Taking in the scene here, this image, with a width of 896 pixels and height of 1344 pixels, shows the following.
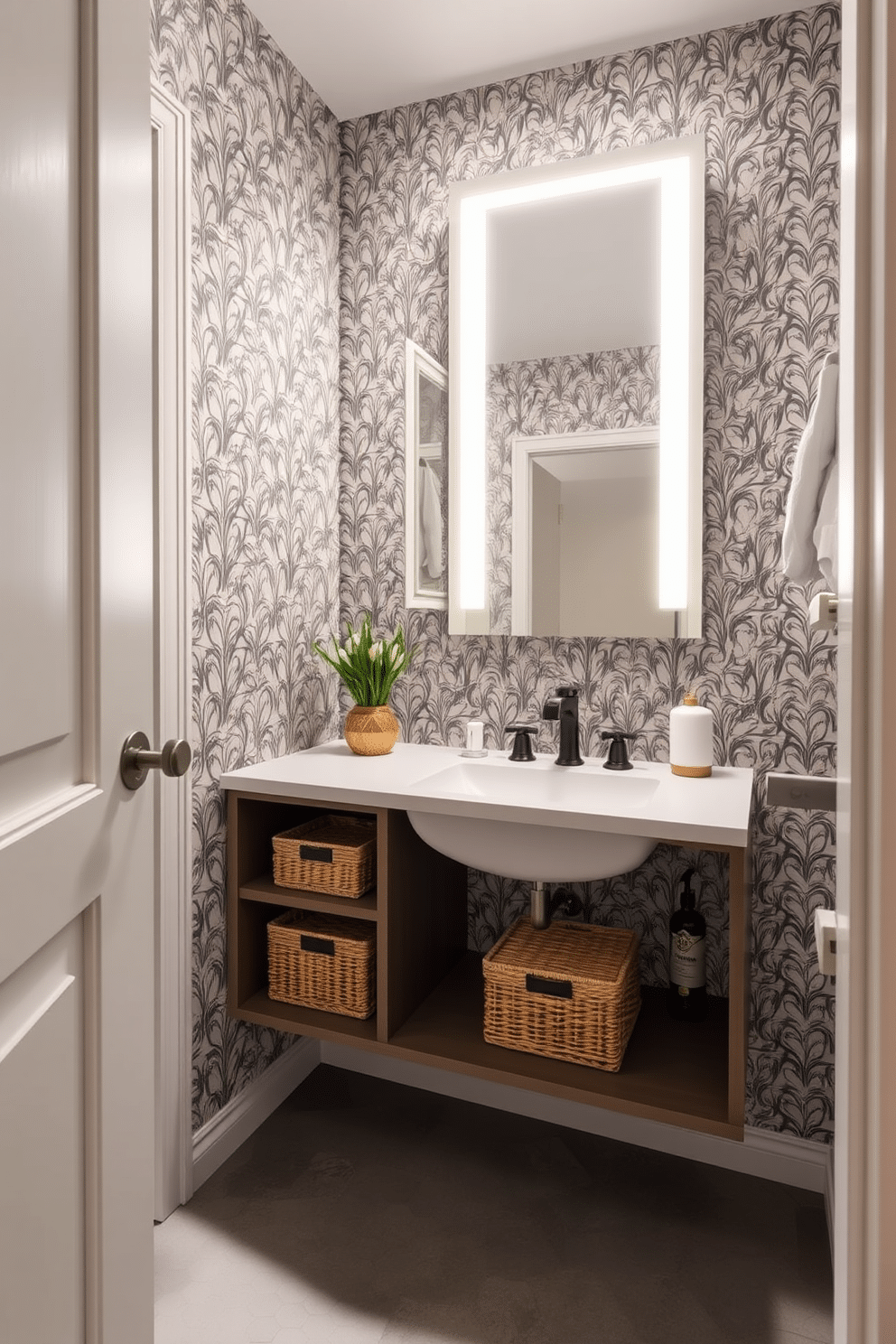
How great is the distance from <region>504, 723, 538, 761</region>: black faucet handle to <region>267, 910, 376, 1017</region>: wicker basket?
53cm

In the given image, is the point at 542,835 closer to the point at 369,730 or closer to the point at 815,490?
the point at 369,730

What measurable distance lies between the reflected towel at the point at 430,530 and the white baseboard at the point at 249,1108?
132 cm

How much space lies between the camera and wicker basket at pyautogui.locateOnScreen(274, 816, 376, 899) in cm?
174

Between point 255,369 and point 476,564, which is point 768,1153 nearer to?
point 476,564

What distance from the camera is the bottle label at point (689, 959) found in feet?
5.88

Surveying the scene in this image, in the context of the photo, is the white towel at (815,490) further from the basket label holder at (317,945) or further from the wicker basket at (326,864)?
the basket label holder at (317,945)

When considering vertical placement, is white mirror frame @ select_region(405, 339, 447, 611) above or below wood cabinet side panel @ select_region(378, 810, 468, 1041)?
above

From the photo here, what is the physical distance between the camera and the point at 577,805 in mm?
1559

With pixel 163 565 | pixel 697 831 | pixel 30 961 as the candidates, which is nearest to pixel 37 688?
pixel 30 961

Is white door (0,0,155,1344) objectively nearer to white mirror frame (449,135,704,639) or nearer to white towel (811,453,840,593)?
white towel (811,453,840,593)

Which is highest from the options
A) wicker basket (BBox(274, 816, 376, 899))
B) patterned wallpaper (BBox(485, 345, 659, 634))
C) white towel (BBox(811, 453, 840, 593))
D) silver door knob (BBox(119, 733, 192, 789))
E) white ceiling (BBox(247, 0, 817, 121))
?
white ceiling (BBox(247, 0, 817, 121))

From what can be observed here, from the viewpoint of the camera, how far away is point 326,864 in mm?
1768

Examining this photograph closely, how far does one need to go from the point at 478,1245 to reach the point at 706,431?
1823mm

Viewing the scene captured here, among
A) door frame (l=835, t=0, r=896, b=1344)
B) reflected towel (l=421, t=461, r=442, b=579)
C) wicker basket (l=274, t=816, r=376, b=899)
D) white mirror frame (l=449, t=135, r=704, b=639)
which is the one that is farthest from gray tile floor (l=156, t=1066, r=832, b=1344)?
reflected towel (l=421, t=461, r=442, b=579)
